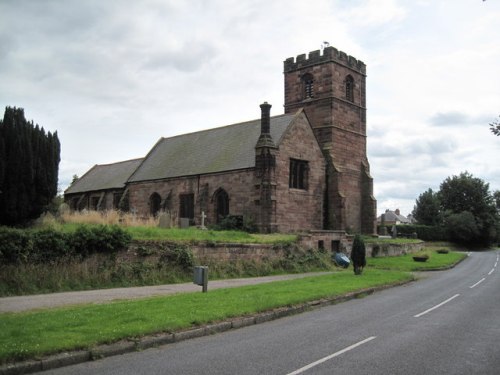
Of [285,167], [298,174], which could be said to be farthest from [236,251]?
[298,174]

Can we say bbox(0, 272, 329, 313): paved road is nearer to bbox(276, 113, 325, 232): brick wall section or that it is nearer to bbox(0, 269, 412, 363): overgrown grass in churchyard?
bbox(0, 269, 412, 363): overgrown grass in churchyard

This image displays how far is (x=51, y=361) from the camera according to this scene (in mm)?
7402

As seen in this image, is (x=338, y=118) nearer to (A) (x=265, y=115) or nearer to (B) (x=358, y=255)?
(A) (x=265, y=115)

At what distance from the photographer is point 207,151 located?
39.1 m

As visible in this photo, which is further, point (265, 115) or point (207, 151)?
point (207, 151)

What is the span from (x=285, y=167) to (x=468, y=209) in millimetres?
55518

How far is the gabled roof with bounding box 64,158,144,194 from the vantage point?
153ft

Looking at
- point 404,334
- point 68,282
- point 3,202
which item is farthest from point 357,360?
point 3,202

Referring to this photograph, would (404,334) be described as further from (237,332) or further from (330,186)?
(330,186)

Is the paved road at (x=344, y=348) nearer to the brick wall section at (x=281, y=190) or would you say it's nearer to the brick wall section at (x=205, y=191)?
the brick wall section at (x=281, y=190)

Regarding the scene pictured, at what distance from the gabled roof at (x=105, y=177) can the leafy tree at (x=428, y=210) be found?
48366 mm

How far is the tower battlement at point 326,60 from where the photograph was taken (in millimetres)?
39562

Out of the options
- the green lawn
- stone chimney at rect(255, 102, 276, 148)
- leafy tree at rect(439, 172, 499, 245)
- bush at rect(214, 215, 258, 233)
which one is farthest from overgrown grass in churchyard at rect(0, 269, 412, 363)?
leafy tree at rect(439, 172, 499, 245)

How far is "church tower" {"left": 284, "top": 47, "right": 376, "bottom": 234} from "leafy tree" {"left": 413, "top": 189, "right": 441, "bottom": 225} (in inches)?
1598
